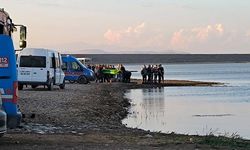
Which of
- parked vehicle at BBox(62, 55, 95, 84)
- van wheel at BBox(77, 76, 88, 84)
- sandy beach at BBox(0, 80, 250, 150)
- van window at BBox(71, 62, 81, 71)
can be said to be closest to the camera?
sandy beach at BBox(0, 80, 250, 150)

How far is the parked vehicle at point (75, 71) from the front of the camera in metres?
50.4

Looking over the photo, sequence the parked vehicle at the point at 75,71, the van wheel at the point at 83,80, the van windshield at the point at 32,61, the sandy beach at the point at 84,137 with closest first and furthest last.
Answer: the sandy beach at the point at 84,137 → the van windshield at the point at 32,61 → the parked vehicle at the point at 75,71 → the van wheel at the point at 83,80

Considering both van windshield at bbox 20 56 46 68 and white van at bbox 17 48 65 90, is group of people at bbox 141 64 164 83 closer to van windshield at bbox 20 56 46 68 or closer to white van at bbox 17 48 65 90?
white van at bbox 17 48 65 90

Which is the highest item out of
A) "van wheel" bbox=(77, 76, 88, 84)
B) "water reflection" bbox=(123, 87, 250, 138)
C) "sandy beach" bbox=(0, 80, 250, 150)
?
"van wheel" bbox=(77, 76, 88, 84)

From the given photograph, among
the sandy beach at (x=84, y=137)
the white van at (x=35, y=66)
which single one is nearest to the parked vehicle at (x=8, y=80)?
the sandy beach at (x=84, y=137)

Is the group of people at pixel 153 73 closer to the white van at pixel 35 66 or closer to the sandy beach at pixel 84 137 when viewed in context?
the white van at pixel 35 66

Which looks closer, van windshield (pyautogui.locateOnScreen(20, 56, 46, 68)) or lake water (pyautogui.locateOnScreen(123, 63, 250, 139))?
lake water (pyautogui.locateOnScreen(123, 63, 250, 139))

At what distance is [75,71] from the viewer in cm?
5178

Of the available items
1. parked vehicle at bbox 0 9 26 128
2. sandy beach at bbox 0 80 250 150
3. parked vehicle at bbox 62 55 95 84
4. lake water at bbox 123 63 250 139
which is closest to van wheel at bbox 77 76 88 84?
parked vehicle at bbox 62 55 95 84

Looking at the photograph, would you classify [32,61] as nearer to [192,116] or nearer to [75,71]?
[192,116]

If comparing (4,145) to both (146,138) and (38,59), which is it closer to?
(146,138)

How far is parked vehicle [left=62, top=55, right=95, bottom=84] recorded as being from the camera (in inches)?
1986

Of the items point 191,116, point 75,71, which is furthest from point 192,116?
point 75,71

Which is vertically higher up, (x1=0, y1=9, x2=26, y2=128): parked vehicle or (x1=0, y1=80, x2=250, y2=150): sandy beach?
(x1=0, y1=9, x2=26, y2=128): parked vehicle
